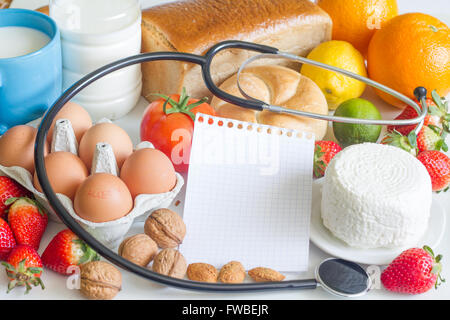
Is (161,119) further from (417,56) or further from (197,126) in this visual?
(417,56)

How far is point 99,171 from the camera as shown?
0.89 m

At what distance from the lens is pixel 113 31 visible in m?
1.09

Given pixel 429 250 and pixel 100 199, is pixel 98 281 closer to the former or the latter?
pixel 100 199

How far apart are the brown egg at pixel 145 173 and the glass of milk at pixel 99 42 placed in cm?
27

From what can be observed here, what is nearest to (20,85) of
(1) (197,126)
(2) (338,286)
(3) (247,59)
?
(1) (197,126)

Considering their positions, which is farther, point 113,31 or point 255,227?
point 113,31

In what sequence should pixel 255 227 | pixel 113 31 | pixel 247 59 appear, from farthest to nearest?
pixel 247 59
pixel 113 31
pixel 255 227

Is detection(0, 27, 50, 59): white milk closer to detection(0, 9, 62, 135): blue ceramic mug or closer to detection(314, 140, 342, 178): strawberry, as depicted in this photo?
detection(0, 9, 62, 135): blue ceramic mug

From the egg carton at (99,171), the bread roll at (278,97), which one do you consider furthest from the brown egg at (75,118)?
the bread roll at (278,97)

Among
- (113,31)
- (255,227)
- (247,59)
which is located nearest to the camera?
(255,227)

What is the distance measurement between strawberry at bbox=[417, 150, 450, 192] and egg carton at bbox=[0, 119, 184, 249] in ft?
1.37

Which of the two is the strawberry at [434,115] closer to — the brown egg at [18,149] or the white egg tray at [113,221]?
the white egg tray at [113,221]

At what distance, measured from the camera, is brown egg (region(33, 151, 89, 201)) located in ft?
2.87

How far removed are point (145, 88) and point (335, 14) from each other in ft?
1.43
